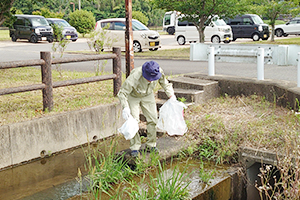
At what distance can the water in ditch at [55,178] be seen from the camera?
15.9 feet

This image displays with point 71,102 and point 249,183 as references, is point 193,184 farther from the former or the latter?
point 71,102

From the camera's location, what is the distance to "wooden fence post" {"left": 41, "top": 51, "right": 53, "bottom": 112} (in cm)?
652

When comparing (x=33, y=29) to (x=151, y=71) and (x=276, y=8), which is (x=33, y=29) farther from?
(x=151, y=71)

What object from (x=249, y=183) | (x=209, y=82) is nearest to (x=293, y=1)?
(x=209, y=82)

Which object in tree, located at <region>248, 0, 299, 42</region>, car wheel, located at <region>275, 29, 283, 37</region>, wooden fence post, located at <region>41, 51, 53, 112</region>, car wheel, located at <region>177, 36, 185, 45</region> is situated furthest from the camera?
car wheel, located at <region>275, 29, 283, 37</region>

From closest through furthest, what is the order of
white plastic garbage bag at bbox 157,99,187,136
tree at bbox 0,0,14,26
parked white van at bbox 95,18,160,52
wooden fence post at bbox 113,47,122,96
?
white plastic garbage bag at bbox 157,99,187,136 → wooden fence post at bbox 113,47,122,96 → tree at bbox 0,0,14,26 → parked white van at bbox 95,18,160,52

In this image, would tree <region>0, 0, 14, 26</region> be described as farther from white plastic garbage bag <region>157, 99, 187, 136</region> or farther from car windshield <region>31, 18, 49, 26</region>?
car windshield <region>31, 18, 49, 26</region>

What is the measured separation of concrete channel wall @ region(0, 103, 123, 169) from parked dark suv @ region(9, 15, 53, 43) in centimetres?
2097

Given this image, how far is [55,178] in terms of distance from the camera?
18.1ft

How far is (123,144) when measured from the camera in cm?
687

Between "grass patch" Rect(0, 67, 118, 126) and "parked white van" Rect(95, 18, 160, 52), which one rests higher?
"parked white van" Rect(95, 18, 160, 52)

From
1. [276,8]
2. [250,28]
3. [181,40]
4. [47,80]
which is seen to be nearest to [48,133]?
[47,80]

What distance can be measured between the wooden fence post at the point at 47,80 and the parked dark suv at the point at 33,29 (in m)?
20.9

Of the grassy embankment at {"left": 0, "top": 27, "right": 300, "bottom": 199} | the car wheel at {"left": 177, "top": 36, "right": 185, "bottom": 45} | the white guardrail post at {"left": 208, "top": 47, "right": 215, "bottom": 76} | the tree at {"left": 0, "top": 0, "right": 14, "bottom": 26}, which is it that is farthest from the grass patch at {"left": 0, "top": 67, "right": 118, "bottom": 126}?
the car wheel at {"left": 177, "top": 36, "right": 185, "bottom": 45}
